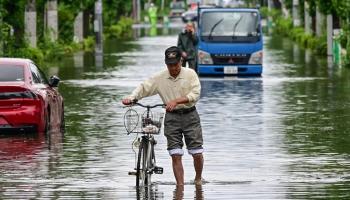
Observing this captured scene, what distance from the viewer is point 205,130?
75.1 ft

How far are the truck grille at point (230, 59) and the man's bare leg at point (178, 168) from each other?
25.4m

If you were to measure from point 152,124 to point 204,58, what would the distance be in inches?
1024

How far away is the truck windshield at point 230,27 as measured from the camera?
40.8m

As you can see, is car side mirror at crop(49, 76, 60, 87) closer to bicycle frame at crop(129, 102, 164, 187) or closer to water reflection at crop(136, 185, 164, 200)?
water reflection at crop(136, 185, 164, 200)

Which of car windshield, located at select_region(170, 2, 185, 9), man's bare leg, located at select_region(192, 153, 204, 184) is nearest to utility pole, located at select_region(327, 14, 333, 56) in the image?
man's bare leg, located at select_region(192, 153, 204, 184)

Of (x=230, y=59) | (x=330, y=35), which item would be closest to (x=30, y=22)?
(x=230, y=59)

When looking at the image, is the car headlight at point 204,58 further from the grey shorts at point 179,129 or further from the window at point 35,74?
the grey shorts at point 179,129

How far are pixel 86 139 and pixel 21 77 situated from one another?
66.4 inches

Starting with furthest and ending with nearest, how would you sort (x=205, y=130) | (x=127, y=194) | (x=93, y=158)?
(x=205, y=130)
(x=93, y=158)
(x=127, y=194)

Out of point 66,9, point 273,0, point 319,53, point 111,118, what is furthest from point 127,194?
point 273,0

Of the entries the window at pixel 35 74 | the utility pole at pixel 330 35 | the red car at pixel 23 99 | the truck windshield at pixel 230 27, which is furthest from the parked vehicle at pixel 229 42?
the red car at pixel 23 99

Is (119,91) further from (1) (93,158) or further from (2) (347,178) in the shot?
(2) (347,178)

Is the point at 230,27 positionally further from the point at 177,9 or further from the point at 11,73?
the point at 177,9

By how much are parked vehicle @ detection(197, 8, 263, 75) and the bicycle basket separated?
25804mm
